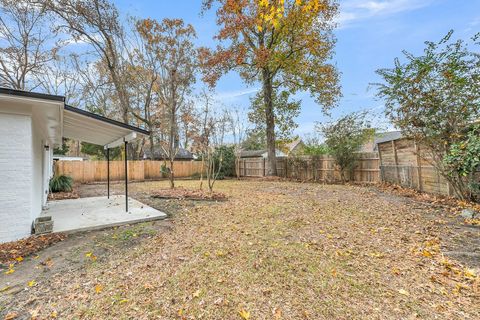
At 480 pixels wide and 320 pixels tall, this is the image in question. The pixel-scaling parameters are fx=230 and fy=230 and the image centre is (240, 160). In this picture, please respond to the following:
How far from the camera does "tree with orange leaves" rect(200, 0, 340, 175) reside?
46.1ft

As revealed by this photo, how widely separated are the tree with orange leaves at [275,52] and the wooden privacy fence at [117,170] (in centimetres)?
756

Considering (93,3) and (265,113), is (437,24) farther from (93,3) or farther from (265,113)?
(93,3)

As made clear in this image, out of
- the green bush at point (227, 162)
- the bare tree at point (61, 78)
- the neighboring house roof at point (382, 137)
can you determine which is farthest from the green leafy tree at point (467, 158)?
the bare tree at point (61, 78)

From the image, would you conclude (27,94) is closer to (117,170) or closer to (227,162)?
(117,170)

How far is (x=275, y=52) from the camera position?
Answer: 1502 cm

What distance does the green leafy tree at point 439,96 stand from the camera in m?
6.52

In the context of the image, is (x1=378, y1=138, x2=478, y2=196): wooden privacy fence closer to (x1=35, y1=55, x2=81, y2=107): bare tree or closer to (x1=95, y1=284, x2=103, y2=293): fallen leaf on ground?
(x1=95, y1=284, x2=103, y2=293): fallen leaf on ground

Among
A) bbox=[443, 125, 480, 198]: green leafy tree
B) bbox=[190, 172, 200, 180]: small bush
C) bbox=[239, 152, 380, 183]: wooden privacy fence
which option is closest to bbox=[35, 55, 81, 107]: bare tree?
bbox=[190, 172, 200, 180]: small bush

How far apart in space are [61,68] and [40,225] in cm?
1769

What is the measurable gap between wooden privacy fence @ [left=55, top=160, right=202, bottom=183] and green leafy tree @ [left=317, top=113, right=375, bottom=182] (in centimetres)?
1144

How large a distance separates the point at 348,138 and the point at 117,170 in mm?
Result: 15488

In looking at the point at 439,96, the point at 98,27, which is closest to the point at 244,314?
the point at 439,96

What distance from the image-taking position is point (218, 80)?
1603 cm

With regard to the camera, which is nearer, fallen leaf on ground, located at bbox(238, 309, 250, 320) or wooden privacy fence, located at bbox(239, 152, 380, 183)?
fallen leaf on ground, located at bbox(238, 309, 250, 320)
